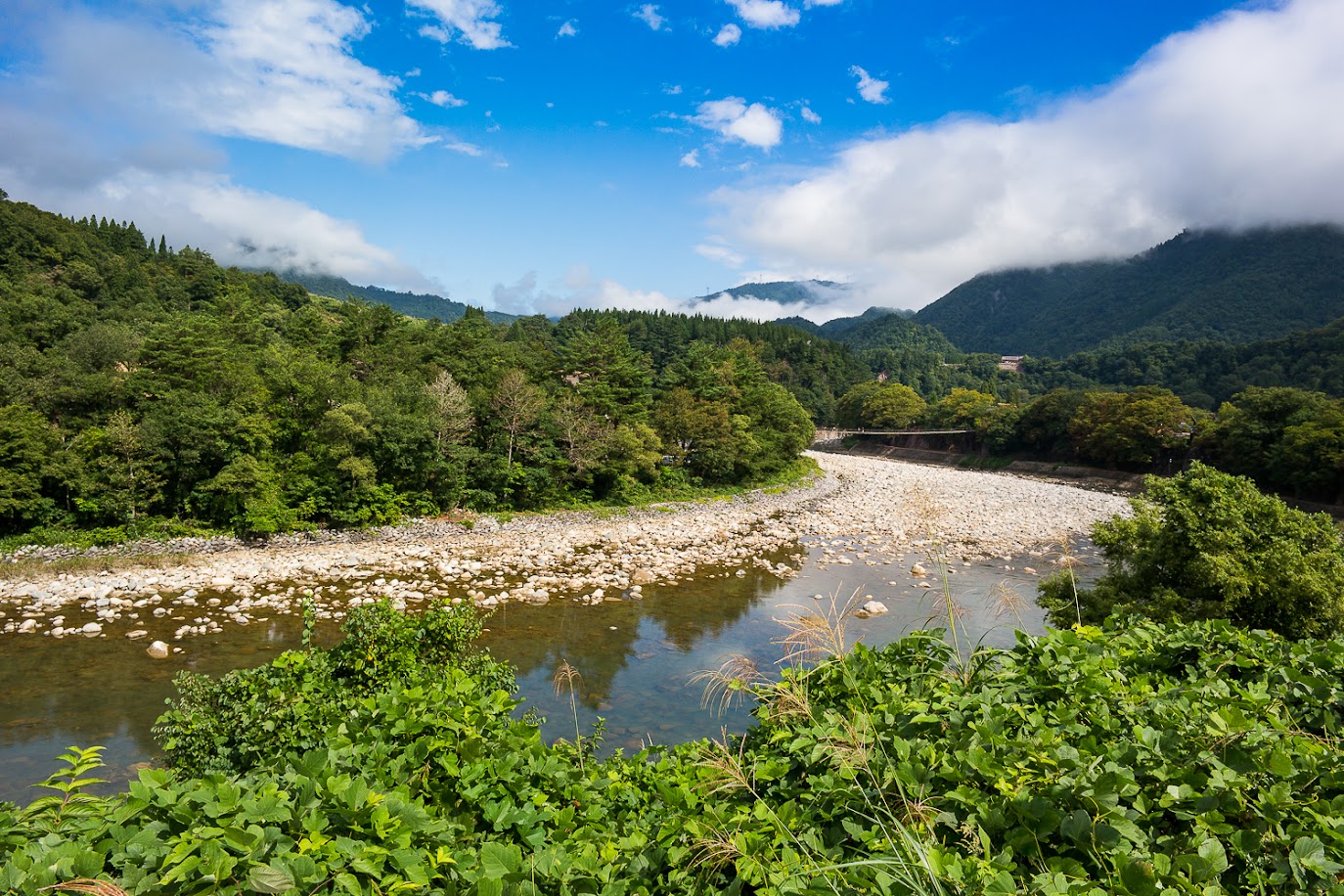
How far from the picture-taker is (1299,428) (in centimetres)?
3697

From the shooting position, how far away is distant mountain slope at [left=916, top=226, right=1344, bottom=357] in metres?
111

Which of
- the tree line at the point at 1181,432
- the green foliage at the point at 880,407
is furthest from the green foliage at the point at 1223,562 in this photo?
the green foliage at the point at 880,407

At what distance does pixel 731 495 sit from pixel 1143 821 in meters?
35.6

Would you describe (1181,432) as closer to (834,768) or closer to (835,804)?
(834,768)

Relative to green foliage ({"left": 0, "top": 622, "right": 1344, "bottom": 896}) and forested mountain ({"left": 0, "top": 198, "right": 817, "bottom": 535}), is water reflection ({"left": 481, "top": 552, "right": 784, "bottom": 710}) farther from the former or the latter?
forested mountain ({"left": 0, "top": 198, "right": 817, "bottom": 535})

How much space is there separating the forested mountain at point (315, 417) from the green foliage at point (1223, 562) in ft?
77.2

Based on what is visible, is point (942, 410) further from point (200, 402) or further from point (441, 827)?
point (441, 827)

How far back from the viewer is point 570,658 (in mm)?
14297

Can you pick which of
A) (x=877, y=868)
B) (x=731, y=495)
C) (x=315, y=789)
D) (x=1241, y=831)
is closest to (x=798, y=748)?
(x=877, y=868)

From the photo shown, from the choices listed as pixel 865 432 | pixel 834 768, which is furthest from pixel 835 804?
pixel 865 432

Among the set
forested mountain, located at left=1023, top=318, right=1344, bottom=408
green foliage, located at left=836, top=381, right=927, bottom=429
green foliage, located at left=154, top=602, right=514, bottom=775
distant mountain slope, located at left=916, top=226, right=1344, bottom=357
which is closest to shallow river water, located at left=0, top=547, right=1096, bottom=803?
green foliage, located at left=154, top=602, right=514, bottom=775

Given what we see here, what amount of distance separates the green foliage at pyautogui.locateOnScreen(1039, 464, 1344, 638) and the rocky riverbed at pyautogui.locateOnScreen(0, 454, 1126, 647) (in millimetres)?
3818

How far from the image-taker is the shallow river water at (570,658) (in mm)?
10664

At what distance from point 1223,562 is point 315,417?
2981 centimetres
